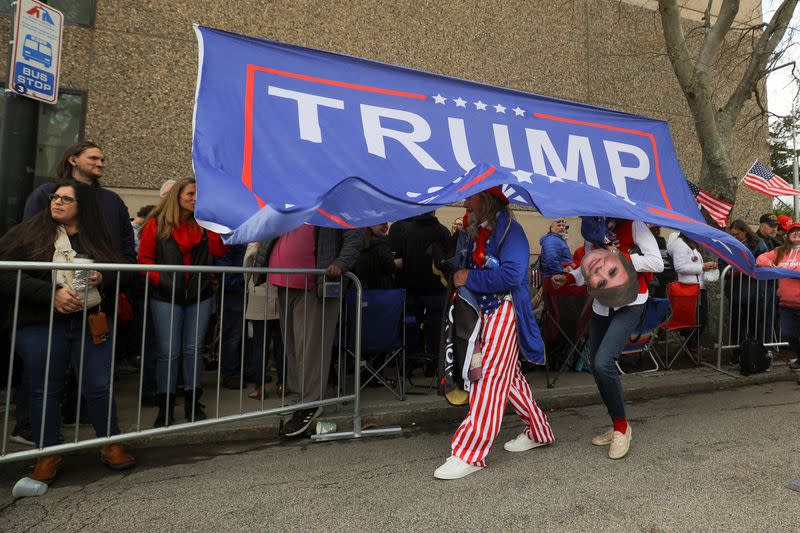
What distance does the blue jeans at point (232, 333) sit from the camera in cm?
536

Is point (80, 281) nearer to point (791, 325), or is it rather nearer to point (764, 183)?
point (791, 325)

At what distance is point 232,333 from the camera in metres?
5.58

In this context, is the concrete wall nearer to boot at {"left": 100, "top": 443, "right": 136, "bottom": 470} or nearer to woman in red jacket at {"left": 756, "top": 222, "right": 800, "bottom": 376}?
woman in red jacket at {"left": 756, "top": 222, "right": 800, "bottom": 376}

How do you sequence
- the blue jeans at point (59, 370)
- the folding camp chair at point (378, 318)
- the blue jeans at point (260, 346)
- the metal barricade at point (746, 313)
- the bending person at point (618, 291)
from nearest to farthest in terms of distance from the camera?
the blue jeans at point (59, 370) → the bending person at point (618, 291) → the folding camp chair at point (378, 318) → the blue jeans at point (260, 346) → the metal barricade at point (746, 313)

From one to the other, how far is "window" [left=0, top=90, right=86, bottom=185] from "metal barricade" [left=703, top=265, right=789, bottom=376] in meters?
9.70

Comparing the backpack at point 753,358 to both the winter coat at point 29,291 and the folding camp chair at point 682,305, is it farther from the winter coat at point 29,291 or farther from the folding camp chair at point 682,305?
the winter coat at point 29,291

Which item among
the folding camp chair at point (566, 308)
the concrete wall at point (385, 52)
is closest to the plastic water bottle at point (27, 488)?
the folding camp chair at point (566, 308)

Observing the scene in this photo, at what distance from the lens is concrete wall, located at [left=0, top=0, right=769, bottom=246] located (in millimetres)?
8633

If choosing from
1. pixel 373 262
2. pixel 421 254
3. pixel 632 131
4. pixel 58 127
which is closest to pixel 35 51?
pixel 373 262

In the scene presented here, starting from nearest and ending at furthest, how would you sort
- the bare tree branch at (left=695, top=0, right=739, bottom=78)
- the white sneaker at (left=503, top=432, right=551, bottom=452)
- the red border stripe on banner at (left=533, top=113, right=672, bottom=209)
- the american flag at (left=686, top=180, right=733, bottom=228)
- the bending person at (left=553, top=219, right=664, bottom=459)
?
1. the bending person at (left=553, top=219, right=664, bottom=459)
2. the white sneaker at (left=503, top=432, right=551, bottom=452)
3. the red border stripe on banner at (left=533, top=113, right=672, bottom=209)
4. the american flag at (left=686, top=180, right=733, bottom=228)
5. the bare tree branch at (left=695, top=0, right=739, bottom=78)

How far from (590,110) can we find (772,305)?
445 centimetres

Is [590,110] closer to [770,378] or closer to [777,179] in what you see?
[770,378]

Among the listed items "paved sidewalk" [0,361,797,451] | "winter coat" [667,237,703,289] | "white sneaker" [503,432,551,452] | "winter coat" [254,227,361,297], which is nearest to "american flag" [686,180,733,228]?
"winter coat" [667,237,703,289]

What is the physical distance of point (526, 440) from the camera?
389 centimetres
